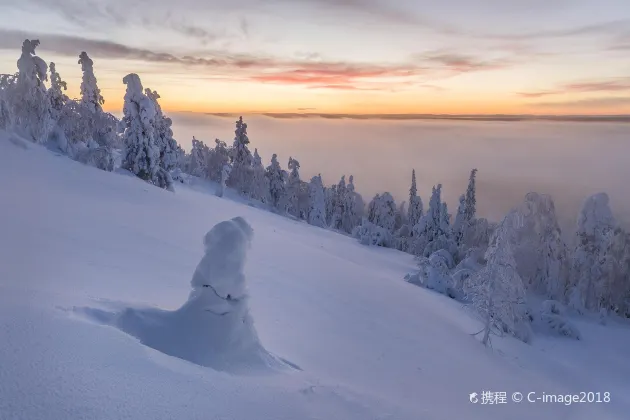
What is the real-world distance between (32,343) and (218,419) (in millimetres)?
2131

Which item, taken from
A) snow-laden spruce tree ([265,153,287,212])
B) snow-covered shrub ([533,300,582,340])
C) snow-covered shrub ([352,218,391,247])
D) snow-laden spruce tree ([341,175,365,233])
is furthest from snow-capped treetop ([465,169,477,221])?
snow-covered shrub ([533,300,582,340])

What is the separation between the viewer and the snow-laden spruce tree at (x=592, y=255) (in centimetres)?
3362

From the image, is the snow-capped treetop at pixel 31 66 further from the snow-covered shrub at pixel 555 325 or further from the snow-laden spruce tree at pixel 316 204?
the snow-covered shrub at pixel 555 325

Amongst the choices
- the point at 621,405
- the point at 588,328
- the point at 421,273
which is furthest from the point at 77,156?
the point at 588,328

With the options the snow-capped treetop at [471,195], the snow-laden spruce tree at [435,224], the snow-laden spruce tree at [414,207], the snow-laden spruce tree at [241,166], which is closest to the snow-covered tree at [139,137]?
the snow-laden spruce tree at [241,166]

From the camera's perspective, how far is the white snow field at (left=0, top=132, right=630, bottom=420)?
4102mm

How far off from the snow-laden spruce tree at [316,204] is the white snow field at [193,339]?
128 feet

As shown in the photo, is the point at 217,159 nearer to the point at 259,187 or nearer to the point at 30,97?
the point at 259,187

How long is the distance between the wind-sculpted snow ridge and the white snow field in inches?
2.4

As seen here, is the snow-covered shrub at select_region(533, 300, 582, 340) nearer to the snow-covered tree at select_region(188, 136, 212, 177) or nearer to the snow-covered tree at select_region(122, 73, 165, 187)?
the snow-covered tree at select_region(122, 73, 165, 187)

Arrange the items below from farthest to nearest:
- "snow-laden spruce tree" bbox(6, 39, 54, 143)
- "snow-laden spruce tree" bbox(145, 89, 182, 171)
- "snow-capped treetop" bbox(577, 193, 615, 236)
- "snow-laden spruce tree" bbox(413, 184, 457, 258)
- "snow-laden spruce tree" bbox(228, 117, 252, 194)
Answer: "snow-laden spruce tree" bbox(228, 117, 252, 194) → "snow-laden spruce tree" bbox(413, 184, 457, 258) → "snow-laden spruce tree" bbox(145, 89, 182, 171) → "snow-capped treetop" bbox(577, 193, 615, 236) → "snow-laden spruce tree" bbox(6, 39, 54, 143)

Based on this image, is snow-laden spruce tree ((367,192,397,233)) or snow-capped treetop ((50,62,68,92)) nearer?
snow-capped treetop ((50,62,68,92))

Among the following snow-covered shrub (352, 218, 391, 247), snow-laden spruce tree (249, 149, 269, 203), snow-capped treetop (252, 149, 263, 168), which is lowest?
snow-covered shrub (352, 218, 391, 247)

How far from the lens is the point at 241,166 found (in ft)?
206
